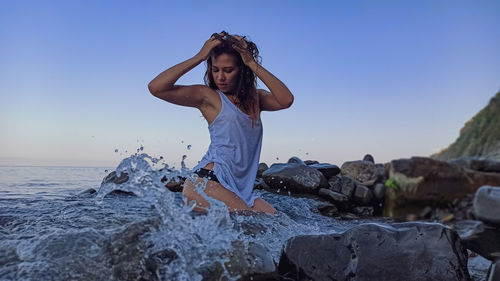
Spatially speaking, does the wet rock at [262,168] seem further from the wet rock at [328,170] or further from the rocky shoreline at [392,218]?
the wet rock at [328,170]

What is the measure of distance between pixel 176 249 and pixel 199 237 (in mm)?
197

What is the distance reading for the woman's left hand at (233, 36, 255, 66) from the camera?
2990mm

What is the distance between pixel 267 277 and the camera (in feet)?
6.70

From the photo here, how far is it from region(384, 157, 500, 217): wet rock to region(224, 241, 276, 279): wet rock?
693cm

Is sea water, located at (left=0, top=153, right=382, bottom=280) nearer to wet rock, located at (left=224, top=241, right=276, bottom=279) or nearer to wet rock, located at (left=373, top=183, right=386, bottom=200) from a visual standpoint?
wet rock, located at (left=224, top=241, right=276, bottom=279)

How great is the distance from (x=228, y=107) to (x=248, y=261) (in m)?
1.36

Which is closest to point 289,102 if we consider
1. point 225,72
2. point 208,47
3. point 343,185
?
point 225,72

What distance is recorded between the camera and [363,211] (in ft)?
21.9

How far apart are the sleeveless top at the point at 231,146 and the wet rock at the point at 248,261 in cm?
88

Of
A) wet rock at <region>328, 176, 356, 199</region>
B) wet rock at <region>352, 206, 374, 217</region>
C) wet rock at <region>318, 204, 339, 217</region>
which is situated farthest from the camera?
wet rock at <region>328, 176, 356, 199</region>

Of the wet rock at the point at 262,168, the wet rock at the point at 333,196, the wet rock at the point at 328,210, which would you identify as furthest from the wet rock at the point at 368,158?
the wet rock at the point at 328,210

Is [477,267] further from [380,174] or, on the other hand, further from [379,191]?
[380,174]

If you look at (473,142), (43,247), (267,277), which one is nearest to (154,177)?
(43,247)

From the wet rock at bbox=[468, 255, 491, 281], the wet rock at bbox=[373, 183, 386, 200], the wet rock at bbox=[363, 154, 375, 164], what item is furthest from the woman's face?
the wet rock at bbox=[363, 154, 375, 164]
